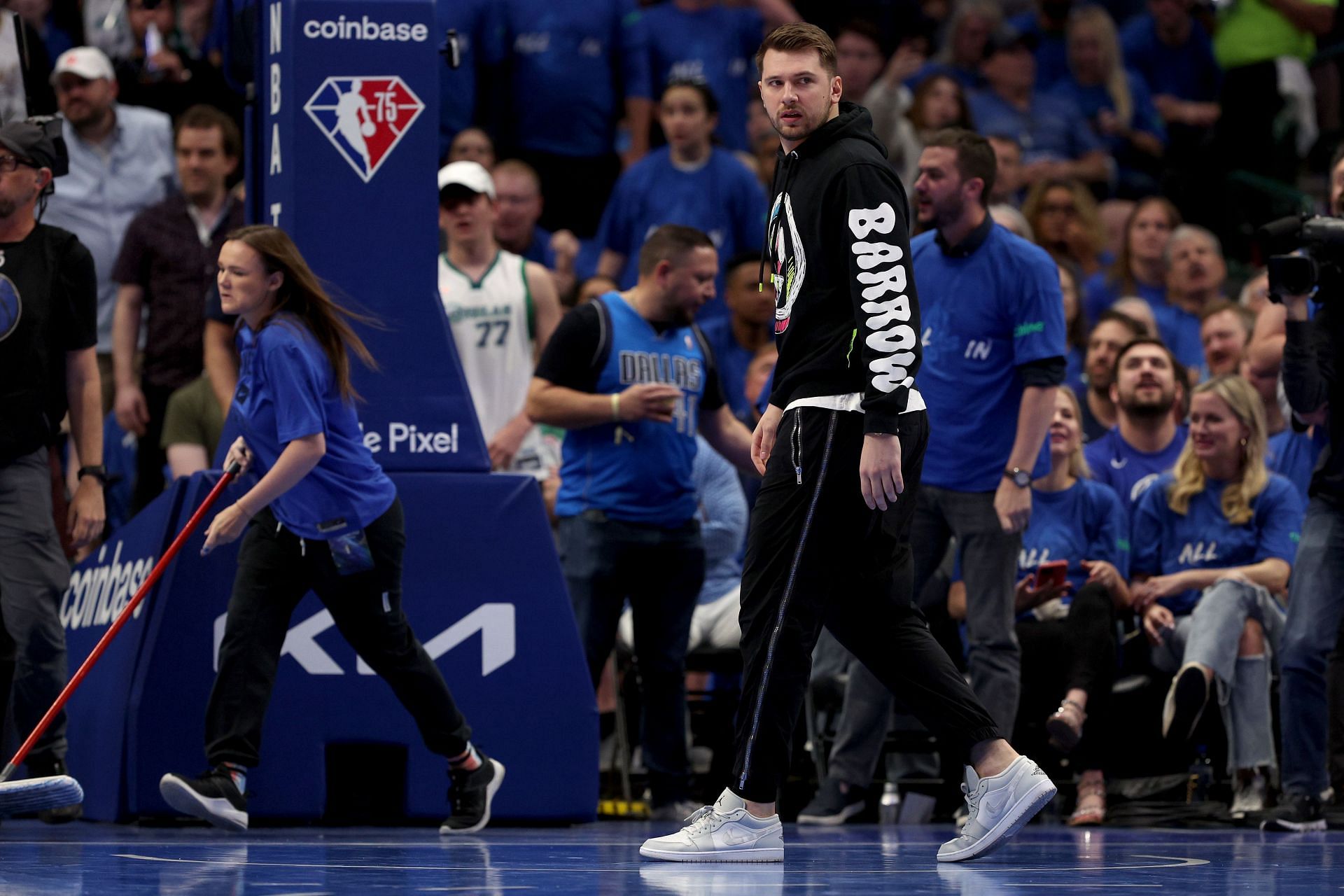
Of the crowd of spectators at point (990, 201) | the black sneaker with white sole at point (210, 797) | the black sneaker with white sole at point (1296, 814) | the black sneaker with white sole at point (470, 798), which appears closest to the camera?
the black sneaker with white sole at point (210, 797)

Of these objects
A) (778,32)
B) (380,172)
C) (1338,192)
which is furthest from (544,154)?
(778,32)

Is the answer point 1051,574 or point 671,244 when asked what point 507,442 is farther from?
point 1051,574

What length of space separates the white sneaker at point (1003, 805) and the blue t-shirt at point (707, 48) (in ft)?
25.1

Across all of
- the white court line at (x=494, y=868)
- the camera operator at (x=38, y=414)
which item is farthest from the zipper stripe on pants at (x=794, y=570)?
the camera operator at (x=38, y=414)

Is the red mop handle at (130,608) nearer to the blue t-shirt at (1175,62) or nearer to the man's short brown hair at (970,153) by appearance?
the man's short brown hair at (970,153)

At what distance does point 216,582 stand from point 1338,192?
4281mm

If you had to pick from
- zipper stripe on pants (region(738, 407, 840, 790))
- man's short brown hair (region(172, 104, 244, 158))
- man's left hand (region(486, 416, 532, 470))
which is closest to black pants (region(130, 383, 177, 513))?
man's short brown hair (region(172, 104, 244, 158))

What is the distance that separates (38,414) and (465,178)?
2.62 m

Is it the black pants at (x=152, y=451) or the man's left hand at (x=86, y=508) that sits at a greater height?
the black pants at (x=152, y=451)

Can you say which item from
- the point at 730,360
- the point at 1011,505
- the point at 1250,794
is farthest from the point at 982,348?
the point at 730,360

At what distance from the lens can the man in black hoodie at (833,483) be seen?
5355mm

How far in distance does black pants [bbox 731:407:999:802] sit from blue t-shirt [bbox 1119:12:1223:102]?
394 inches

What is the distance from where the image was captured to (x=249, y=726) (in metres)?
→ 6.59

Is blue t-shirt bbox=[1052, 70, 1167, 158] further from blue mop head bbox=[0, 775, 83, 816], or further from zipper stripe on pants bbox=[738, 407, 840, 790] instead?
blue mop head bbox=[0, 775, 83, 816]
